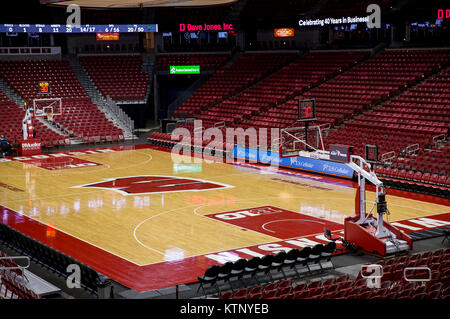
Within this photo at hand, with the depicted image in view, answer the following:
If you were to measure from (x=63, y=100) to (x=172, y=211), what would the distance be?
23.8 metres

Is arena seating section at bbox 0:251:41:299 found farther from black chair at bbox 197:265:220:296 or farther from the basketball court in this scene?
black chair at bbox 197:265:220:296

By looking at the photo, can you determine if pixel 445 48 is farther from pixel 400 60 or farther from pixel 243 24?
pixel 243 24

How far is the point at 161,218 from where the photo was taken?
23.5 metres

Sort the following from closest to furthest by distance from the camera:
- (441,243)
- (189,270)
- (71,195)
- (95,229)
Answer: (189,270) < (441,243) < (95,229) < (71,195)

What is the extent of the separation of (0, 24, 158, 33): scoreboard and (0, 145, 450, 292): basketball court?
557 inches

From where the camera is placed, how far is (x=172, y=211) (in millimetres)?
24469

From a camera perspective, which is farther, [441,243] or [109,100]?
[109,100]

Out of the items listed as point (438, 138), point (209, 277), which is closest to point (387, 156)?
point (438, 138)

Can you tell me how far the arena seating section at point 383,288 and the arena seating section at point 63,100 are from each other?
94.8 ft

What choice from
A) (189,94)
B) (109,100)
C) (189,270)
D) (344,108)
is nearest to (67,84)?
(109,100)

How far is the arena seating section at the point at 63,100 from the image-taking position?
42.1 metres

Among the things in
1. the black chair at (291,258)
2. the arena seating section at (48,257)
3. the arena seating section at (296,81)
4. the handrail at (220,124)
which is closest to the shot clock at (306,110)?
the black chair at (291,258)

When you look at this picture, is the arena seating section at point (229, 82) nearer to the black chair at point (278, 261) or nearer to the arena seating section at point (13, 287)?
the black chair at point (278, 261)

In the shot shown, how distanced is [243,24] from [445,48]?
14229mm
